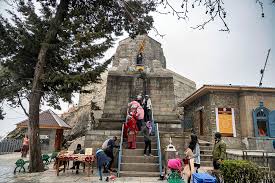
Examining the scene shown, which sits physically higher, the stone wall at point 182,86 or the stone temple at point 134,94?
the stone wall at point 182,86

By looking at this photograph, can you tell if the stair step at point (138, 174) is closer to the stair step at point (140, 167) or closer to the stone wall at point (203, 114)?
the stair step at point (140, 167)

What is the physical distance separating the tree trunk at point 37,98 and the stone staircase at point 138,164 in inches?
144

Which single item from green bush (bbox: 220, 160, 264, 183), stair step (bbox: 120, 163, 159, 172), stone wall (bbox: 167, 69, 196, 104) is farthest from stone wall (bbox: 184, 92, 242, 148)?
stone wall (bbox: 167, 69, 196, 104)

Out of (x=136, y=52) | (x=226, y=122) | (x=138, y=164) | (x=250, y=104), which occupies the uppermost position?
(x=136, y=52)

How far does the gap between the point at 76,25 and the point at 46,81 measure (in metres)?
2.91

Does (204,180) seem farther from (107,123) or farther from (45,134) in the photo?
(45,134)

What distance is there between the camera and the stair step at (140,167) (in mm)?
9012

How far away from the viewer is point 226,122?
16.0m

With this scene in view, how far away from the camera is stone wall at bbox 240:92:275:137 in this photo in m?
15.5

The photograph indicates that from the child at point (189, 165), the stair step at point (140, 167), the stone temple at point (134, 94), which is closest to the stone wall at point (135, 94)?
the stone temple at point (134, 94)

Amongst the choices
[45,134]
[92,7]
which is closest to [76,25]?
[92,7]

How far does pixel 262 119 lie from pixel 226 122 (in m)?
2.43

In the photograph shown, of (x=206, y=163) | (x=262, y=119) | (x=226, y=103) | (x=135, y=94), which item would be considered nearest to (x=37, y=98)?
(x=135, y=94)

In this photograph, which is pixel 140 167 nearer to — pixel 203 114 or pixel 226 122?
pixel 226 122
